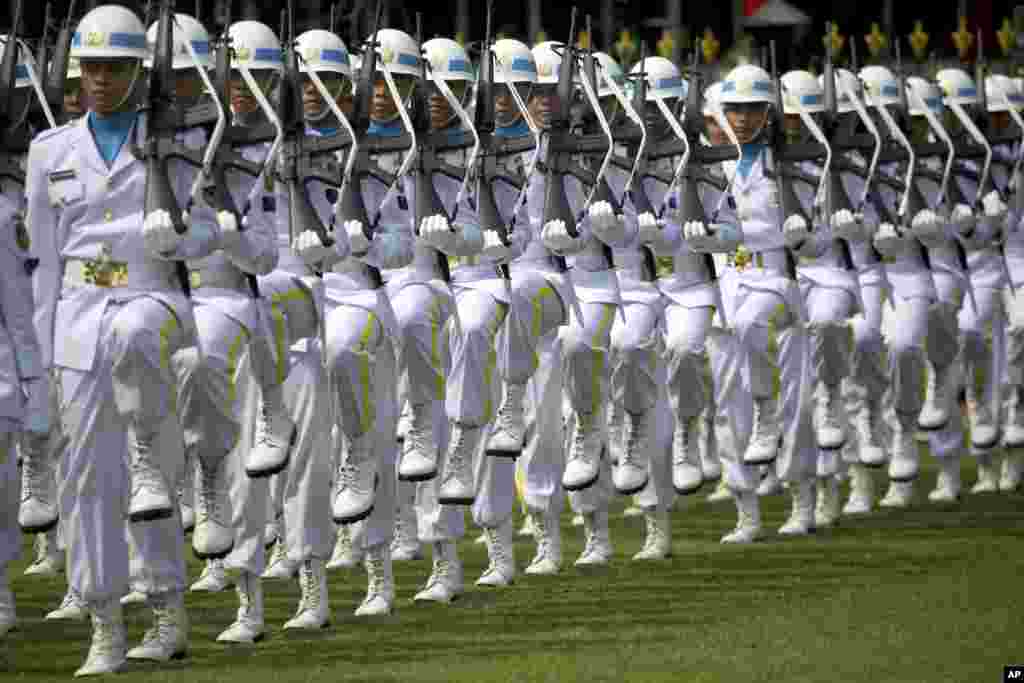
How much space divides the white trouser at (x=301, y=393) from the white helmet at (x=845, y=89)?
7657 mm

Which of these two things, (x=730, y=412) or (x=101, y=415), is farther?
(x=730, y=412)

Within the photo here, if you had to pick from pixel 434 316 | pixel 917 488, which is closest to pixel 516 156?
pixel 434 316

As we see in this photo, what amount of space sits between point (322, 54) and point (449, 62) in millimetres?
1275

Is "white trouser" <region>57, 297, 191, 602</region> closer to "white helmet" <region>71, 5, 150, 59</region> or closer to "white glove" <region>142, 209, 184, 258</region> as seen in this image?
"white glove" <region>142, 209, 184, 258</region>

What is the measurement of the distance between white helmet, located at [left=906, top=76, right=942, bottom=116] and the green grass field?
14.3 feet

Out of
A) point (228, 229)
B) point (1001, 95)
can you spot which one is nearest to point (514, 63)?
point (228, 229)

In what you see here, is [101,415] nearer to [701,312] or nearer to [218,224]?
[218,224]

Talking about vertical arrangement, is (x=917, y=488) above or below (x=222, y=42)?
below

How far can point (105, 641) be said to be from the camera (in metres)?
12.7

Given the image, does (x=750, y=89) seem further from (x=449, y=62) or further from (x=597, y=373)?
(x=449, y=62)

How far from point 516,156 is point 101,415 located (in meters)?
4.81

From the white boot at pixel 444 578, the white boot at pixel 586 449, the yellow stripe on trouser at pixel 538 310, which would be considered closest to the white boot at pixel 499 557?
the white boot at pixel 444 578

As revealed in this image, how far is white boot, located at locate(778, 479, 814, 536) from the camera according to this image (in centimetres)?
1917

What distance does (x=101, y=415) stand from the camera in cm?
1262
